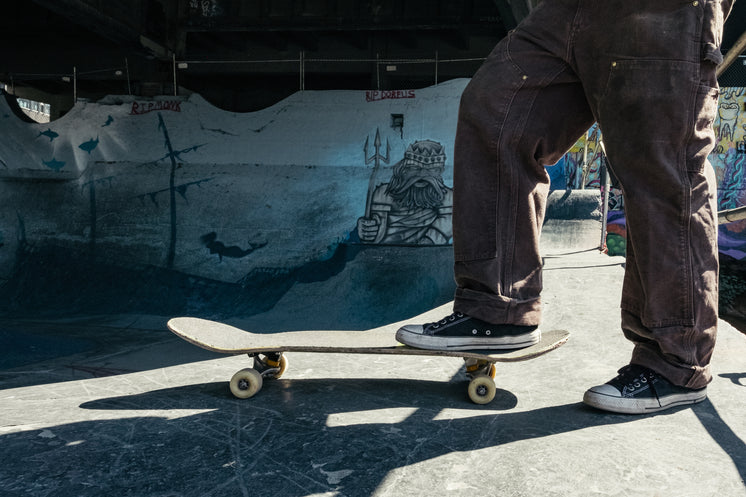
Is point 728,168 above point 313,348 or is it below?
above

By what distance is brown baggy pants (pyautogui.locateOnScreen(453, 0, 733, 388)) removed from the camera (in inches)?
66.6

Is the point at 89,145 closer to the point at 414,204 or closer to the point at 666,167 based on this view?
the point at 414,204

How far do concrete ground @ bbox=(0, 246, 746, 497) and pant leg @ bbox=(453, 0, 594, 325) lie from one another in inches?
15.7

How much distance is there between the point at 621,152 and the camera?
175 cm

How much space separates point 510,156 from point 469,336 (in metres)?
0.62

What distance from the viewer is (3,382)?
2869 millimetres

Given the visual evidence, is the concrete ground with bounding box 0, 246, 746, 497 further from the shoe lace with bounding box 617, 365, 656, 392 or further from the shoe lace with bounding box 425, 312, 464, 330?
the shoe lace with bounding box 425, 312, 464, 330

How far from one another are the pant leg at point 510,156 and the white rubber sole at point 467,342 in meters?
0.06

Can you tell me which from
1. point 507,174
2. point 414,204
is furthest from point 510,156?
point 414,204

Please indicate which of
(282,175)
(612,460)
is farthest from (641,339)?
(282,175)

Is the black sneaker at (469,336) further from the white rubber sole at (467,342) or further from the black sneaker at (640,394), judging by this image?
the black sneaker at (640,394)

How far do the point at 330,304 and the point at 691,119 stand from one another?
5550 millimetres

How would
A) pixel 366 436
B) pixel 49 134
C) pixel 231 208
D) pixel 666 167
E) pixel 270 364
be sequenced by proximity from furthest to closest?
pixel 49 134
pixel 231 208
pixel 270 364
pixel 666 167
pixel 366 436

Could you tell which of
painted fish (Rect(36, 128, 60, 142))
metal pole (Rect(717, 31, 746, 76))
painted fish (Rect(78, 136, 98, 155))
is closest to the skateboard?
metal pole (Rect(717, 31, 746, 76))
